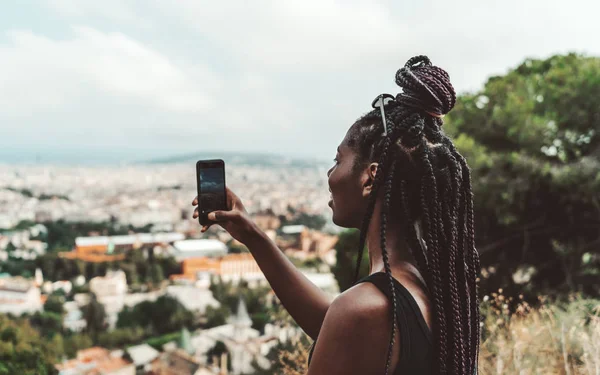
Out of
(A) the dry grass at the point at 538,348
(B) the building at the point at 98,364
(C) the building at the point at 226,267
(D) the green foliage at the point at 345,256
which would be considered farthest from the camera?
(C) the building at the point at 226,267

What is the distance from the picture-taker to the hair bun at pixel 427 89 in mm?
1085

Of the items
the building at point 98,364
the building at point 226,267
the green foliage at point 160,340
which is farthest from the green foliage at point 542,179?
the building at point 226,267

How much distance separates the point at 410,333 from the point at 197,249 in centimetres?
4862

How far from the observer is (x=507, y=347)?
2631 millimetres

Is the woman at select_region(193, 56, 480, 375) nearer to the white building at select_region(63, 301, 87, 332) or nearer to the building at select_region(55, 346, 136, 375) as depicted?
the building at select_region(55, 346, 136, 375)

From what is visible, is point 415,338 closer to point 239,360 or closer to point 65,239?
point 239,360

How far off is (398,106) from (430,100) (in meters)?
0.06

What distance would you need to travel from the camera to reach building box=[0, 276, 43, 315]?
3068 centimetres

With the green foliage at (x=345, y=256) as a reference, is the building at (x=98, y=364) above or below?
below

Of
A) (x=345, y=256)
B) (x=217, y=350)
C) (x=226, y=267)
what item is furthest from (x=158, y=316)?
(x=345, y=256)

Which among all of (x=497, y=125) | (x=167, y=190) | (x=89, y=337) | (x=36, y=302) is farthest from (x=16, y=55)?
(x=497, y=125)

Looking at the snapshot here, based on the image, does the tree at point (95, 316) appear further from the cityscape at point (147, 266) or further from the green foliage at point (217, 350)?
the green foliage at point (217, 350)

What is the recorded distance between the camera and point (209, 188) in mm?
1420

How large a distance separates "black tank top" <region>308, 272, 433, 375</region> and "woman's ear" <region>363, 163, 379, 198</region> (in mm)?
175
